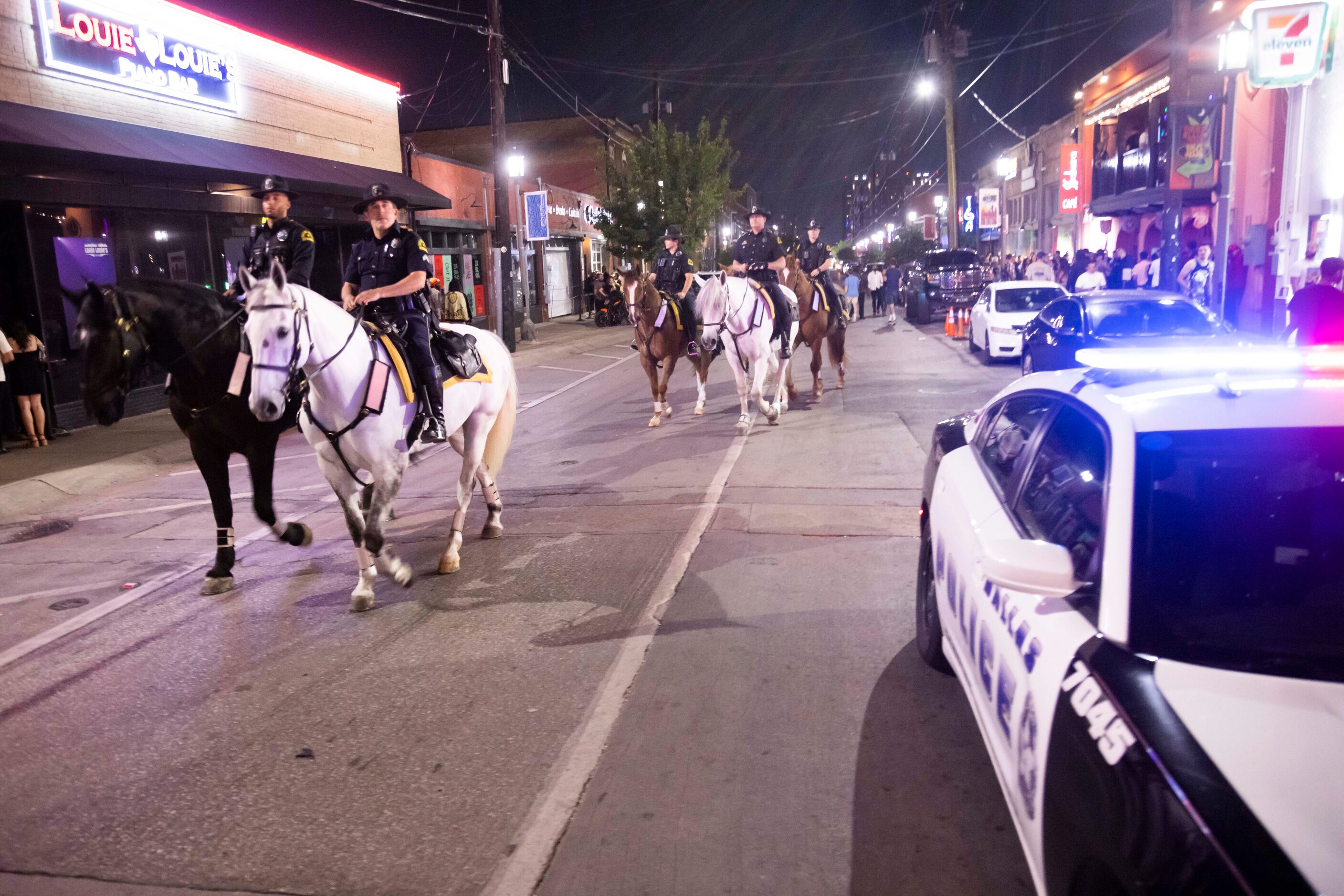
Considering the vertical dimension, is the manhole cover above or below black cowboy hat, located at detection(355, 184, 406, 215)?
below

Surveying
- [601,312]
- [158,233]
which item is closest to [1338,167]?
[158,233]

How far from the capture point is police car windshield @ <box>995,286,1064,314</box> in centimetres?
1938

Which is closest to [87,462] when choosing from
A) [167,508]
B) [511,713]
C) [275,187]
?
[167,508]

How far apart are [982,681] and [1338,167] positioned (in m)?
18.7

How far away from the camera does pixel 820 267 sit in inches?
606

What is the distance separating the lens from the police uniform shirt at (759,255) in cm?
1302

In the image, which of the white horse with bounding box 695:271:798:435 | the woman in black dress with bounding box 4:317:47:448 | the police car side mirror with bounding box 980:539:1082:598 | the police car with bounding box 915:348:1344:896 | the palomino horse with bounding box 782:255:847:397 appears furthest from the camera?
the palomino horse with bounding box 782:255:847:397

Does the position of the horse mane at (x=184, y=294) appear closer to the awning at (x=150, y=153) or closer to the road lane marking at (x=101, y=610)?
the road lane marking at (x=101, y=610)

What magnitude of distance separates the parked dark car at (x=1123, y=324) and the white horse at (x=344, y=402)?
815 centimetres

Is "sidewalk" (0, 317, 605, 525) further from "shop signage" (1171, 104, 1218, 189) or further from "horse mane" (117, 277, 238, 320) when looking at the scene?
"shop signage" (1171, 104, 1218, 189)

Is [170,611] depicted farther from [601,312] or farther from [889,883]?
[601,312]

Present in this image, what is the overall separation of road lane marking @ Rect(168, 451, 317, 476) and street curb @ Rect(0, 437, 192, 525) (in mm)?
291

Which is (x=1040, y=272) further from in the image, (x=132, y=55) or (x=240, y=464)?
(x=132, y=55)

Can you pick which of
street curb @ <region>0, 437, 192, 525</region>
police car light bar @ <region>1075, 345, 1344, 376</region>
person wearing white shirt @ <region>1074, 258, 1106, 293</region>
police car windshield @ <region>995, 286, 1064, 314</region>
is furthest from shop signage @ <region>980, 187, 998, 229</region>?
police car light bar @ <region>1075, 345, 1344, 376</region>
